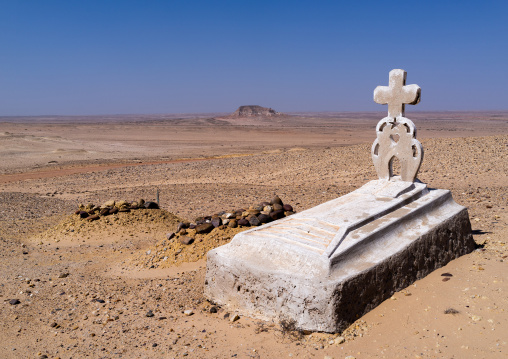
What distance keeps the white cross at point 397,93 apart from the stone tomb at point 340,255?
4 cm

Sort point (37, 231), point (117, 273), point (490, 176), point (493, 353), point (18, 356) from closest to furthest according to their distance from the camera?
point (493, 353) < point (18, 356) < point (117, 273) < point (37, 231) < point (490, 176)

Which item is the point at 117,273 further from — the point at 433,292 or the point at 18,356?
the point at 433,292

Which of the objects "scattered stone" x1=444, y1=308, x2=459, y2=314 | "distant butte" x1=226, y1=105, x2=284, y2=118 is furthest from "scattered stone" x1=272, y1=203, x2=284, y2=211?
"distant butte" x1=226, y1=105, x2=284, y2=118

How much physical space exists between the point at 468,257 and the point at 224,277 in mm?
3663

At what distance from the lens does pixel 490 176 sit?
13.3 m

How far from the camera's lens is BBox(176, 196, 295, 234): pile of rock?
7562 mm

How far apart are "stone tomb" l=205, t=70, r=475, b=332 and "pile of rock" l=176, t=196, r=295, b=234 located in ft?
4.71

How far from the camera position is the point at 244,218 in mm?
7711

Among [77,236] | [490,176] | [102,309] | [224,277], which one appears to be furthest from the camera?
[490,176]

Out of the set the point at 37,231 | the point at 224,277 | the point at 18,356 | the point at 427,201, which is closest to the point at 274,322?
the point at 224,277

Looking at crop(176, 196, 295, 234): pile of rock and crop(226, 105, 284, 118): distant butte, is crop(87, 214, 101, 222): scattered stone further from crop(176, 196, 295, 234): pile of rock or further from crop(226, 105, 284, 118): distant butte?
crop(226, 105, 284, 118): distant butte

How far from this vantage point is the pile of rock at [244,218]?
7.56 meters

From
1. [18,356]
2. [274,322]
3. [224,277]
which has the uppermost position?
[224,277]

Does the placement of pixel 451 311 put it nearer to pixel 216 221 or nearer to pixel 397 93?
pixel 397 93
